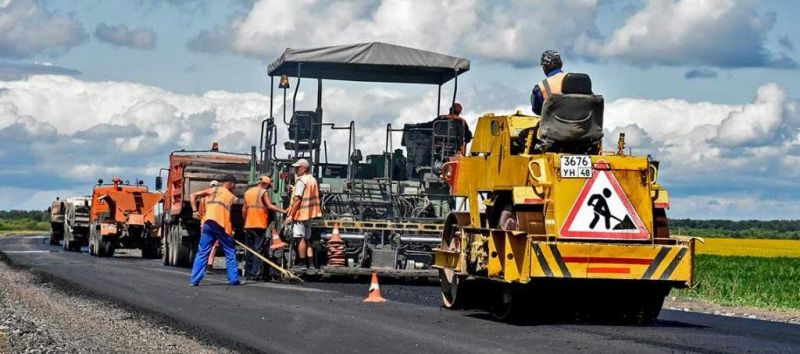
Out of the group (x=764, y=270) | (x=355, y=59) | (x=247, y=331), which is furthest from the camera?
(x=764, y=270)

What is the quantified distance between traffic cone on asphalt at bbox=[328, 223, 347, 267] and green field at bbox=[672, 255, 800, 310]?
17.4 feet

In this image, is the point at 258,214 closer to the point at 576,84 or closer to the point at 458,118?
the point at 458,118

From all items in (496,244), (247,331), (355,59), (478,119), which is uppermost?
(355,59)

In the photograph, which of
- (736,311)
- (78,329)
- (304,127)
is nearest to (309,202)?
(304,127)

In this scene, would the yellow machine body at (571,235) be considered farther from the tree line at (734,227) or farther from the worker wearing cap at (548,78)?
the tree line at (734,227)

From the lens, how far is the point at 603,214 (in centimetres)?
1230

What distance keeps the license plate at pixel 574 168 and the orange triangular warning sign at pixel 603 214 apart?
0.07m

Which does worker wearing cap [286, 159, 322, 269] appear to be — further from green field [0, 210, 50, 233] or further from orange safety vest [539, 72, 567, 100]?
green field [0, 210, 50, 233]

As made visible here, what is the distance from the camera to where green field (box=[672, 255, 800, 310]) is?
19.0 metres

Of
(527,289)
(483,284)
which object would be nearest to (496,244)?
(527,289)

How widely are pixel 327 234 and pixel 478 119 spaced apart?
6378 millimetres

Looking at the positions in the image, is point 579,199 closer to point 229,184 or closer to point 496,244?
point 496,244

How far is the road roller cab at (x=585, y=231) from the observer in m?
12.1

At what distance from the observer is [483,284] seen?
46.2 ft
